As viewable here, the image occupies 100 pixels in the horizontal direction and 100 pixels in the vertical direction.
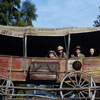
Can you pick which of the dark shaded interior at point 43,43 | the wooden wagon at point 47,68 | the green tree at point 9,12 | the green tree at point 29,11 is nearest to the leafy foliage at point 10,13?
the green tree at point 9,12

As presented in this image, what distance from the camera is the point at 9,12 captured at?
29.5 metres

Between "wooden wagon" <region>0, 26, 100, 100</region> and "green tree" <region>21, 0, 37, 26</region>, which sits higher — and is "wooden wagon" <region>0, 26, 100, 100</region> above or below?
below

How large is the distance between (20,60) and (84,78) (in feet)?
8.06

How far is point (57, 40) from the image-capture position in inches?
439

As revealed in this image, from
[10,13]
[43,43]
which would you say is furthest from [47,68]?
[10,13]

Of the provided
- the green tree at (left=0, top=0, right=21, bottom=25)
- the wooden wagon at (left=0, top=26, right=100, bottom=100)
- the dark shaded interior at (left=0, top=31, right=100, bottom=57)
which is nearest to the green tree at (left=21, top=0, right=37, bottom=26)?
the green tree at (left=0, top=0, right=21, bottom=25)

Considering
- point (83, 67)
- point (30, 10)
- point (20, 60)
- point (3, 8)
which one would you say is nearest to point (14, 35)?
point (20, 60)

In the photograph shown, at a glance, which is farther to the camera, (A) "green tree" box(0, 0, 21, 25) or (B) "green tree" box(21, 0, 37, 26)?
(B) "green tree" box(21, 0, 37, 26)

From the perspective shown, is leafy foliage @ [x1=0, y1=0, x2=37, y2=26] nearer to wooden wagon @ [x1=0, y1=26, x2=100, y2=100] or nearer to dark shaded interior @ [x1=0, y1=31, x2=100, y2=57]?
dark shaded interior @ [x1=0, y1=31, x2=100, y2=57]

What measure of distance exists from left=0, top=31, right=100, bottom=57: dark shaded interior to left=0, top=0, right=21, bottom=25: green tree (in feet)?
51.7

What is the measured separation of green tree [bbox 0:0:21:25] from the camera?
2773 centimetres

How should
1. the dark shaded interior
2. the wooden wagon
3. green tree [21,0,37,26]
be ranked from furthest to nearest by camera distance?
green tree [21,0,37,26] → the dark shaded interior → the wooden wagon

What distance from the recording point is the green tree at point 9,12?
91.0 feet

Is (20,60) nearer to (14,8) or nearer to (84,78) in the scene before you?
(84,78)
